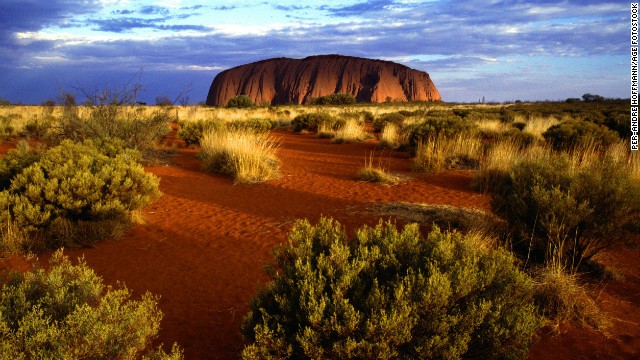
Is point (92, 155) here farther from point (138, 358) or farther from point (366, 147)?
point (366, 147)

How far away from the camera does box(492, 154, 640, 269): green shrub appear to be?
4.68 metres

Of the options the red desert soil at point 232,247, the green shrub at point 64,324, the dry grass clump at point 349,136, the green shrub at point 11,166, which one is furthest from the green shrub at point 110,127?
the green shrub at point 64,324

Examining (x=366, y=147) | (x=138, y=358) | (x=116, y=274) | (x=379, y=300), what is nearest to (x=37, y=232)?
(x=116, y=274)

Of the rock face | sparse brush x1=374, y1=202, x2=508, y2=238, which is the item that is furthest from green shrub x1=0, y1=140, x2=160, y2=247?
the rock face

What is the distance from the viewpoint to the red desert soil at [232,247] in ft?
11.9

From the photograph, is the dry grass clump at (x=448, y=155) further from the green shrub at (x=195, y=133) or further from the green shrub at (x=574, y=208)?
the green shrub at (x=195, y=133)

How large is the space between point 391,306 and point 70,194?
533cm

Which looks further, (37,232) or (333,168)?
(333,168)

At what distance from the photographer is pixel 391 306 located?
7.56 feet

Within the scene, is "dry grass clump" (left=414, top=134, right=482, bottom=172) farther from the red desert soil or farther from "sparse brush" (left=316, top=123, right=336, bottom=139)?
"sparse brush" (left=316, top=123, right=336, bottom=139)

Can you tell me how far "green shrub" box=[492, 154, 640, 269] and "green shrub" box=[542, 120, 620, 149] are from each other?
8.89 meters

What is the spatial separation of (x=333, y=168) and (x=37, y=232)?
8.02 metres

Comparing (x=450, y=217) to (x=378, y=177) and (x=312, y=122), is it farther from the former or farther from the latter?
(x=312, y=122)

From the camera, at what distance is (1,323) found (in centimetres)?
199
